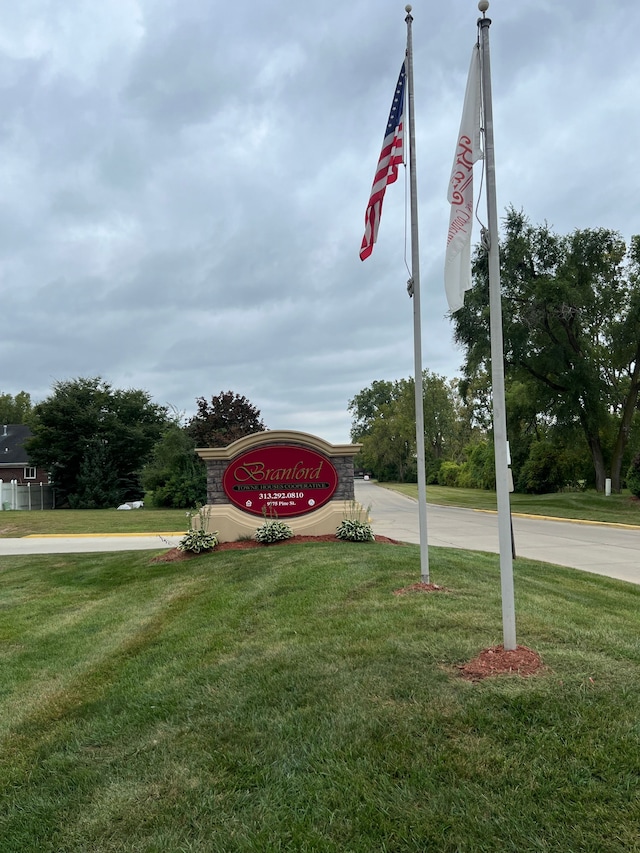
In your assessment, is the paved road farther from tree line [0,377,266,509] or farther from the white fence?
the white fence

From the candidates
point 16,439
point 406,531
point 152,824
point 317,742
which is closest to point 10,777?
point 152,824

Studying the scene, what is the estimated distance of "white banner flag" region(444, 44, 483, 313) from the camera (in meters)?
4.36

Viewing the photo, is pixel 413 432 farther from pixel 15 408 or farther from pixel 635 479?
pixel 15 408

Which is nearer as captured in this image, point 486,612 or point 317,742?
point 317,742

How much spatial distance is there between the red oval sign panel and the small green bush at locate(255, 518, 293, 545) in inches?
19.0

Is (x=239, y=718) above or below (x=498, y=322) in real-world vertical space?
below

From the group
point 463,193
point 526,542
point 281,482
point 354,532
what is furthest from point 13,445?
point 463,193

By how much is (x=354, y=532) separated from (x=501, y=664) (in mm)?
6805

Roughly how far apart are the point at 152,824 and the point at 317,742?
0.90 meters

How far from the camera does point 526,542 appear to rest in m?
13.6

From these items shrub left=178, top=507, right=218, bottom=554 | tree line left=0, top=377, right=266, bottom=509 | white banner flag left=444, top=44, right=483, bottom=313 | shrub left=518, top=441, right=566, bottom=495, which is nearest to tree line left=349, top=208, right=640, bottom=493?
shrub left=518, top=441, right=566, bottom=495

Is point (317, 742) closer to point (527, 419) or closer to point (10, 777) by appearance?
point (10, 777)

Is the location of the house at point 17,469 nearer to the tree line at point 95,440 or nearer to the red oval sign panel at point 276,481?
the tree line at point 95,440

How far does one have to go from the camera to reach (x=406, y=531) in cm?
1709
